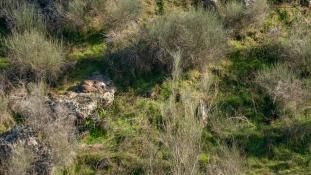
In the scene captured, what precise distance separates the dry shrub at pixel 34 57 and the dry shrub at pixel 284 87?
10.8 ft

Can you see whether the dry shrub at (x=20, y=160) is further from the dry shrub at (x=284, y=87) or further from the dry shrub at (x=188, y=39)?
the dry shrub at (x=284, y=87)

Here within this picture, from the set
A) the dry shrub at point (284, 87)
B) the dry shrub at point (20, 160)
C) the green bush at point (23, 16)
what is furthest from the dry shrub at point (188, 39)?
the dry shrub at point (20, 160)

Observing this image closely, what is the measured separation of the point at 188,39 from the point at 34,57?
2450 millimetres

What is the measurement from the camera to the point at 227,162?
6.68 metres

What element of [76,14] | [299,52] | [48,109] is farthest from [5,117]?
[299,52]

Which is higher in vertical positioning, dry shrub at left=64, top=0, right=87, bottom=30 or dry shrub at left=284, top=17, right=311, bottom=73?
dry shrub at left=64, top=0, right=87, bottom=30

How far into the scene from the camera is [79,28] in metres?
9.33

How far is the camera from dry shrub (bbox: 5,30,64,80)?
8219 mm

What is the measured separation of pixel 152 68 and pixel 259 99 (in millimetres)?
1807

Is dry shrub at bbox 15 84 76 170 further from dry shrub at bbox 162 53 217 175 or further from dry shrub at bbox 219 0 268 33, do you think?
dry shrub at bbox 219 0 268 33

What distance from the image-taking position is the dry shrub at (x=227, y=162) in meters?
6.64

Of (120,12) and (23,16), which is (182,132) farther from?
→ (23,16)

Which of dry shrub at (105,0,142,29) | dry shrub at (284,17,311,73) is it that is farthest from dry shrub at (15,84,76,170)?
dry shrub at (284,17,311,73)

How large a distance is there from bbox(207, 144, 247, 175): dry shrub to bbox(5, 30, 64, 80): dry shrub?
2905 mm
